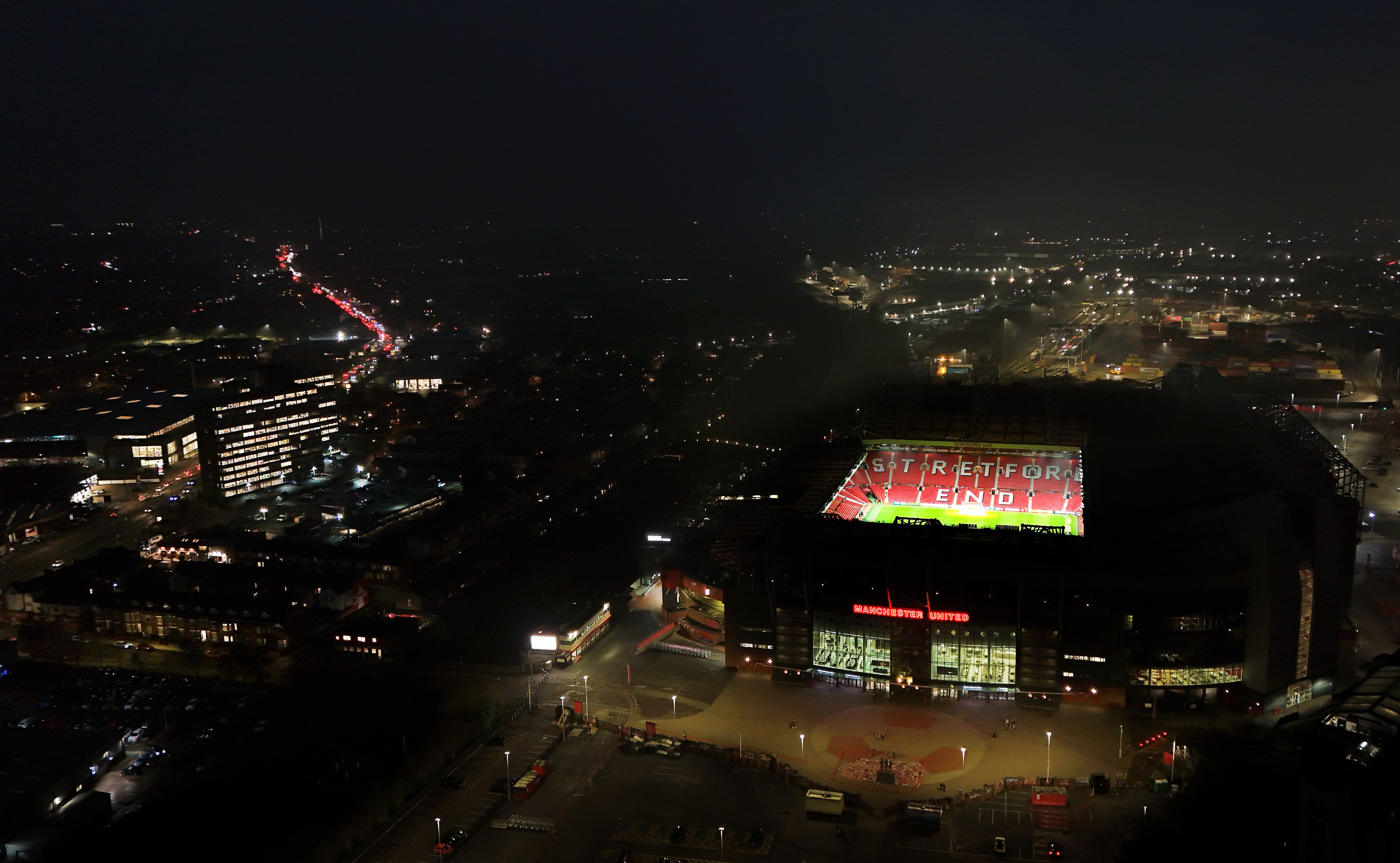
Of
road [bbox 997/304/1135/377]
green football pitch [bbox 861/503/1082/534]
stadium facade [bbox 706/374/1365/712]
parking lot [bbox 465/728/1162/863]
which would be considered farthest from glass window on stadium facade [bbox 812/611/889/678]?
road [bbox 997/304/1135/377]

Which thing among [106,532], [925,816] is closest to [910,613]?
[925,816]

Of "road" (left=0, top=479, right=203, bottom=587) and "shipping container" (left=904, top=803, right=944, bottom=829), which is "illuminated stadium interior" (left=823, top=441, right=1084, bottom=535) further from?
"road" (left=0, top=479, right=203, bottom=587)

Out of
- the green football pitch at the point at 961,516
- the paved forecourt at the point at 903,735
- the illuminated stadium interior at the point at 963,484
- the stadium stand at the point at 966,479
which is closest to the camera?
the paved forecourt at the point at 903,735

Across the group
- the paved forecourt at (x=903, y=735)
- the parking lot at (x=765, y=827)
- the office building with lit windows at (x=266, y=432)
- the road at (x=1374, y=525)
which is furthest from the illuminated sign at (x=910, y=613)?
the office building with lit windows at (x=266, y=432)

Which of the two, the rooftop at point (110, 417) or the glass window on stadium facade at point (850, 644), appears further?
the rooftop at point (110, 417)

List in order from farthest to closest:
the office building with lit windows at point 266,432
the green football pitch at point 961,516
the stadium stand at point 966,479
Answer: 1. the office building with lit windows at point 266,432
2. the stadium stand at point 966,479
3. the green football pitch at point 961,516

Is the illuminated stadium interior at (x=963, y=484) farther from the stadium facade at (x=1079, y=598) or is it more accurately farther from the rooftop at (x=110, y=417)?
the rooftop at (x=110, y=417)
